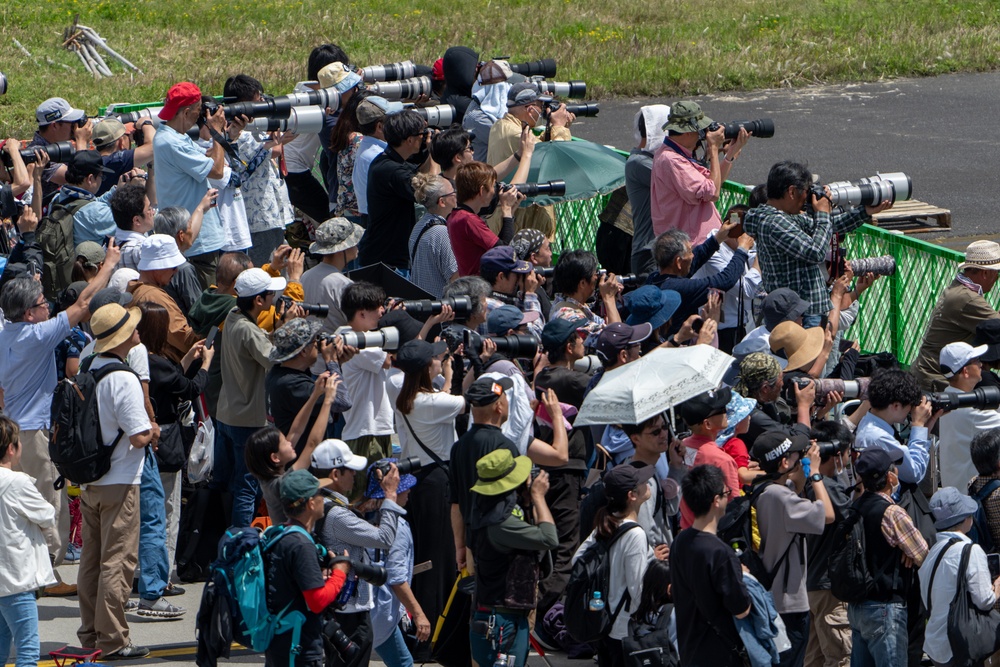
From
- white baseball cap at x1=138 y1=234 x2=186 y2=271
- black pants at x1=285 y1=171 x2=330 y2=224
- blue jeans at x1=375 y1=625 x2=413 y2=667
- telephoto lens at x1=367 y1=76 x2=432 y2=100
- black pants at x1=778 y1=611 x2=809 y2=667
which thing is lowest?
blue jeans at x1=375 y1=625 x2=413 y2=667

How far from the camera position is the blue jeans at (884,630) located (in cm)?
726

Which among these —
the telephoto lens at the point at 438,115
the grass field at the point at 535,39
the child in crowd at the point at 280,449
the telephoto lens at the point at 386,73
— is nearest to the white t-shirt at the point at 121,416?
the child in crowd at the point at 280,449

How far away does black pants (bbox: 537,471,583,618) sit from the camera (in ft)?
26.0

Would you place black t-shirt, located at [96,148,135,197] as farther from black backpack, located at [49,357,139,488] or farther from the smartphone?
black backpack, located at [49,357,139,488]

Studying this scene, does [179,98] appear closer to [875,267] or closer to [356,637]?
[356,637]

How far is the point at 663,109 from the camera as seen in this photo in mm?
10336

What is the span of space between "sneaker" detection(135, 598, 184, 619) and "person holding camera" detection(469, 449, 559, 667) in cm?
192

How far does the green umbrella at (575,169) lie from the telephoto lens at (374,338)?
2.67m

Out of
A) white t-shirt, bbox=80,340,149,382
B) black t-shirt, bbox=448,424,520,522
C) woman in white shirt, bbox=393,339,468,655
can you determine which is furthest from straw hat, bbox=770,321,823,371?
white t-shirt, bbox=80,340,149,382

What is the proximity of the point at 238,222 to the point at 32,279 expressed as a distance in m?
1.84

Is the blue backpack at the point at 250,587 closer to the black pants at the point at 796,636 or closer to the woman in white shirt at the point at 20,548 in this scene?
the woman in white shirt at the point at 20,548

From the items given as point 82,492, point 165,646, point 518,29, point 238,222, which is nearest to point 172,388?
point 82,492

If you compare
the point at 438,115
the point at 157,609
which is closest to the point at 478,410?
the point at 157,609

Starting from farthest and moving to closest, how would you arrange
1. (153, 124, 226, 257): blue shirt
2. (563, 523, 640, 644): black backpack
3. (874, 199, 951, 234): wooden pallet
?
(874, 199, 951, 234): wooden pallet, (153, 124, 226, 257): blue shirt, (563, 523, 640, 644): black backpack
